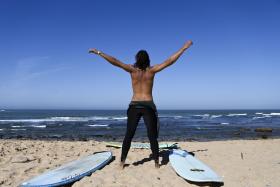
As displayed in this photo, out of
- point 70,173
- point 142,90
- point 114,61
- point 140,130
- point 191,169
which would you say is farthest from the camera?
point 140,130

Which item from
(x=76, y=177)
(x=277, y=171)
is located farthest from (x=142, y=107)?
(x=277, y=171)

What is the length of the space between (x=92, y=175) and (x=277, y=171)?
135 inches

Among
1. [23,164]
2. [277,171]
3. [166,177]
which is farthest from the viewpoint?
[23,164]

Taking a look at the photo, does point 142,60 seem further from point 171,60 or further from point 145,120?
point 145,120

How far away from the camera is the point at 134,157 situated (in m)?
7.52

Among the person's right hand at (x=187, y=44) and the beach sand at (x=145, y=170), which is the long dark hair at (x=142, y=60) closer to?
the person's right hand at (x=187, y=44)

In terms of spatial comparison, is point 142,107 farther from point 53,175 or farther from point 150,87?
point 53,175

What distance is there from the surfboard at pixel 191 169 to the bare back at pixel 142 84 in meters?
1.38

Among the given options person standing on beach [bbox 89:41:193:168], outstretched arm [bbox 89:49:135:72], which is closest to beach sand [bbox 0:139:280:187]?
person standing on beach [bbox 89:41:193:168]

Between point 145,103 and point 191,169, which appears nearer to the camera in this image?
point 145,103

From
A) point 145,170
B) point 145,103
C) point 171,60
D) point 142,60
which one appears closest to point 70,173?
point 145,170

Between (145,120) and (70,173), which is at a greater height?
(145,120)

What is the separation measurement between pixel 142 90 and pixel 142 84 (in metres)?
0.10

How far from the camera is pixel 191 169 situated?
5.90m
